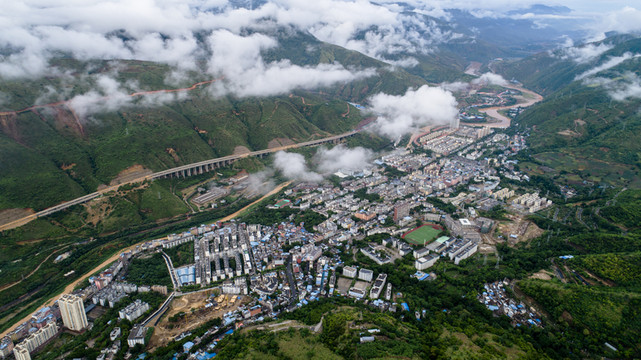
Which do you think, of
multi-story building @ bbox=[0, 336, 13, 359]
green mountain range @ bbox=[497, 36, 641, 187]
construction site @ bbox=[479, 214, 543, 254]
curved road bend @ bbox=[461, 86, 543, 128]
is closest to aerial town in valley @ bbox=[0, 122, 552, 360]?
multi-story building @ bbox=[0, 336, 13, 359]

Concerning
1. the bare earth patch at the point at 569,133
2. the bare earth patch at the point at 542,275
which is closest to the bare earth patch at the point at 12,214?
the bare earth patch at the point at 542,275

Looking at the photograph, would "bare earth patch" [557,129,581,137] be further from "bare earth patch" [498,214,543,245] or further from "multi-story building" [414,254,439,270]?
"multi-story building" [414,254,439,270]

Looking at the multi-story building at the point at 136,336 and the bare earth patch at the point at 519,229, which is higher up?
the multi-story building at the point at 136,336

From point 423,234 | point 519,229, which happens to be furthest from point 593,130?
point 423,234

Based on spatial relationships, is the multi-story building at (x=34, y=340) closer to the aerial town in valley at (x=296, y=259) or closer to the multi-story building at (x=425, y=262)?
the aerial town in valley at (x=296, y=259)

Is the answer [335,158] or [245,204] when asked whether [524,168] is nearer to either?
[335,158]

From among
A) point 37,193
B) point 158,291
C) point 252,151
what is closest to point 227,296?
point 158,291

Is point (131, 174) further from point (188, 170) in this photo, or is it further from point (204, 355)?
point (204, 355)
